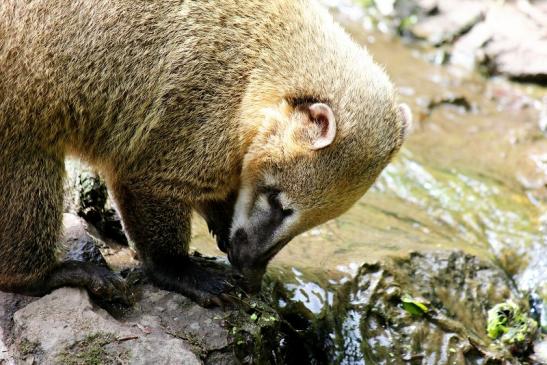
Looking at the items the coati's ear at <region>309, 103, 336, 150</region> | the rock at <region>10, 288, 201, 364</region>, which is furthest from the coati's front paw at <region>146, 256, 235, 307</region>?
the coati's ear at <region>309, 103, 336, 150</region>

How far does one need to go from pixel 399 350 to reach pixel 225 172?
6.63 ft

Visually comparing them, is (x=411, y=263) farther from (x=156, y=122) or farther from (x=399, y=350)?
(x=156, y=122)

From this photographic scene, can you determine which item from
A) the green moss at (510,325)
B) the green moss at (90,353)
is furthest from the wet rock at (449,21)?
the green moss at (90,353)

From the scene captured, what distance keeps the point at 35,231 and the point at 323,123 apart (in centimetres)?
190

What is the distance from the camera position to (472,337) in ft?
19.5

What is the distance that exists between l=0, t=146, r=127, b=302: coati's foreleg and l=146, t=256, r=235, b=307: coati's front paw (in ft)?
1.10

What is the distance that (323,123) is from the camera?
4676 millimetres

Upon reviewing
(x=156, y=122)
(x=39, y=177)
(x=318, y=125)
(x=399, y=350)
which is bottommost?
(x=399, y=350)

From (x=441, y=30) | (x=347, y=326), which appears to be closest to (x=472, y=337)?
(x=347, y=326)

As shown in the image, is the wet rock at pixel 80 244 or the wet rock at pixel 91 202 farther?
the wet rock at pixel 91 202

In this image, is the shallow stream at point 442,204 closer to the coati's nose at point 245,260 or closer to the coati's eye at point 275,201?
the coati's nose at point 245,260

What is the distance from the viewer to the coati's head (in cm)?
471

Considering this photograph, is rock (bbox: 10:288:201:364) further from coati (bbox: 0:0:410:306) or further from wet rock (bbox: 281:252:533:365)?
wet rock (bbox: 281:252:533:365)

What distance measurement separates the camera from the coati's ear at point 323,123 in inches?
180
